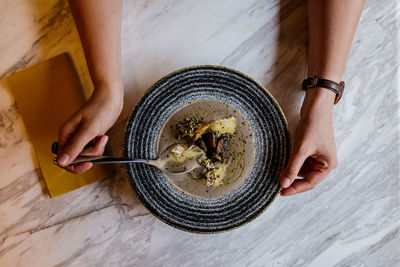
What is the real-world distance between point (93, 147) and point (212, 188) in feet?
0.85

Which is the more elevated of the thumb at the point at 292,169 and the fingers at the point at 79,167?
the fingers at the point at 79,167

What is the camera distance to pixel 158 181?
0.66 m

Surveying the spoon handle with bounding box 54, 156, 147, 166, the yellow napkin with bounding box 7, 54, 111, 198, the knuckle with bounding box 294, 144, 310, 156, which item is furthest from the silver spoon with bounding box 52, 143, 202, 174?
the knuckle with bounding box 294, 144, 310, 156

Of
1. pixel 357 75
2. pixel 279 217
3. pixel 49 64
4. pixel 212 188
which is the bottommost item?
pixel 279 217

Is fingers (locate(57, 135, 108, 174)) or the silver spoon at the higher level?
fingers (locate(57, 135, 108, 174))

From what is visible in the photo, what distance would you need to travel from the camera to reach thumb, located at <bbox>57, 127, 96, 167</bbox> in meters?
0.59

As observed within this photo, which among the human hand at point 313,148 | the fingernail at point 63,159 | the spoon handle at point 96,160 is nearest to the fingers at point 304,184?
the human hand at point 313,148

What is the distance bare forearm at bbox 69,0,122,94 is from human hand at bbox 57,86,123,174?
0.9 inches

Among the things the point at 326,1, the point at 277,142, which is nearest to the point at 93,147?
the point at 277,142

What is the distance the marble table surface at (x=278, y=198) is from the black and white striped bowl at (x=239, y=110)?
10cm

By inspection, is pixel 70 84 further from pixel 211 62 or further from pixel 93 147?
pixel 211 62

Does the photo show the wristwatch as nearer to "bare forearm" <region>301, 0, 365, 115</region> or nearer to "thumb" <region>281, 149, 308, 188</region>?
"bare forearm" <region>301, 0, 365, 115</region>

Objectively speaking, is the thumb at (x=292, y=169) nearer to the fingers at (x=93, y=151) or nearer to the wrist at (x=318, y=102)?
the wrist at (x=318, y=102)

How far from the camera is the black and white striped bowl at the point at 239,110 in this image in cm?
65
